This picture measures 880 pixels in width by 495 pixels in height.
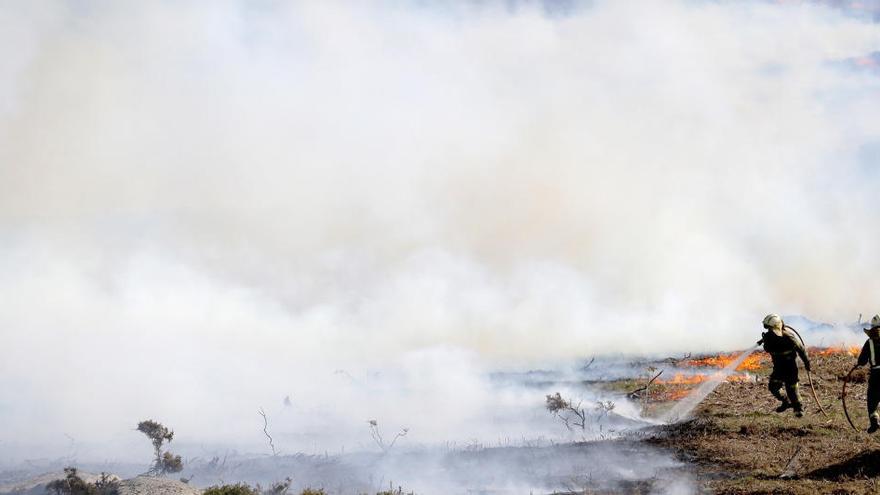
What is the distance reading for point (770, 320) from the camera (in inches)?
877

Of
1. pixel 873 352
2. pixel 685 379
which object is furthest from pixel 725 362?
pixel 873 352

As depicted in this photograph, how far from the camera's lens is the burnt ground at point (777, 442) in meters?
19.5

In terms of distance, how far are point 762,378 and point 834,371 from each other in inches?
144

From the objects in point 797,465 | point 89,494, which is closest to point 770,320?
point 797,465

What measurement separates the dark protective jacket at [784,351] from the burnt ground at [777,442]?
8.21 feet

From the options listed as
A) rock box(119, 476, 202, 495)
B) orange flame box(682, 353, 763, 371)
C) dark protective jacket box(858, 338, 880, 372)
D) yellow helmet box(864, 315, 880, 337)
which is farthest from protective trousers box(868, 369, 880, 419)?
orange flame box(682, 353, 763, 371)

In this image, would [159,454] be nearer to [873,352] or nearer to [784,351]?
[784,351]

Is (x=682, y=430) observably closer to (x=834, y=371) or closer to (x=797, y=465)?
(x=797, y=465)

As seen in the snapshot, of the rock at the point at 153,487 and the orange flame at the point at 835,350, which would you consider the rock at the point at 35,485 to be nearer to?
the rock at the point at 153,487

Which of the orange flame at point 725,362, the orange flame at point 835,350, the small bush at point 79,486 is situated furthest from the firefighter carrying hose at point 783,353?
the orange flame at point 835,350

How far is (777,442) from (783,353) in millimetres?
4653

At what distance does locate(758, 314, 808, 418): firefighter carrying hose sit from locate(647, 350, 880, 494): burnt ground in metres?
1.95

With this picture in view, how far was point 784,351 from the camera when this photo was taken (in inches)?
888

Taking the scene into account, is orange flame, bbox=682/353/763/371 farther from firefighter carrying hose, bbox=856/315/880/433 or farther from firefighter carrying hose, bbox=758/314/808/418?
firefighter carrying hose, bbox=856/315/880/433
